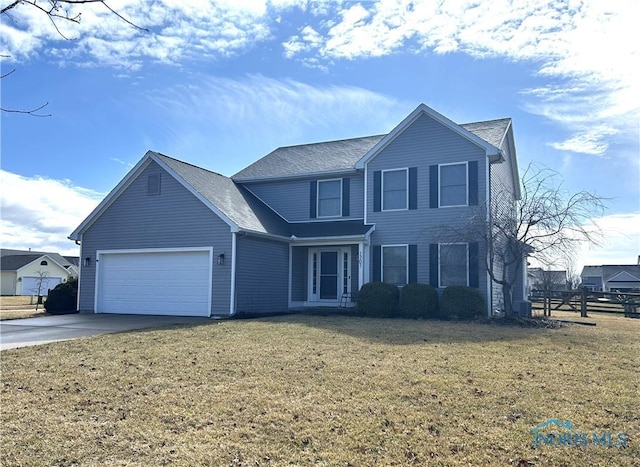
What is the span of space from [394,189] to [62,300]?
43.2 feet

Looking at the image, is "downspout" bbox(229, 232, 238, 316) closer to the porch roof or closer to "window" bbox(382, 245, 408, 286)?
the porch roof

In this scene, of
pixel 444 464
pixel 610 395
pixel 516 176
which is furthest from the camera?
pixel 516 176

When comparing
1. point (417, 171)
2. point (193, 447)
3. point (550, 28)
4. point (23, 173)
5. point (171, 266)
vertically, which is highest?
point (550, 28)

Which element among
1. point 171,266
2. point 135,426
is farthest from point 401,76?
point 135,426

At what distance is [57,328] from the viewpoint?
12.7 metres

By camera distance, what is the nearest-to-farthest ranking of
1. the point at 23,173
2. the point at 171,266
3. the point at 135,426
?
the point at 135,426, the point at 23,173, the point at 171,266

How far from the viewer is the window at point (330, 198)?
19.3 meters

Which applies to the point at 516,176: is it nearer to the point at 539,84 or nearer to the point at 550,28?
the point at 539,84

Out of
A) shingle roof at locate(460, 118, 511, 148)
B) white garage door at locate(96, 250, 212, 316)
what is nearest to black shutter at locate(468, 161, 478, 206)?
shingle roof at locate(460, 118, 511, 148)

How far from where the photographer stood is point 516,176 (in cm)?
2252

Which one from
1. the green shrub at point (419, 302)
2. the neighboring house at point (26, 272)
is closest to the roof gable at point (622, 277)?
the green shrub at point (419, 302)

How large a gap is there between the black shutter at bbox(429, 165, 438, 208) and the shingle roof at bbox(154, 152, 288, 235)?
5545 mm

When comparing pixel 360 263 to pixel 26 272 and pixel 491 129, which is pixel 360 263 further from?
pixel 26 272

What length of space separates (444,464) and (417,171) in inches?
562
